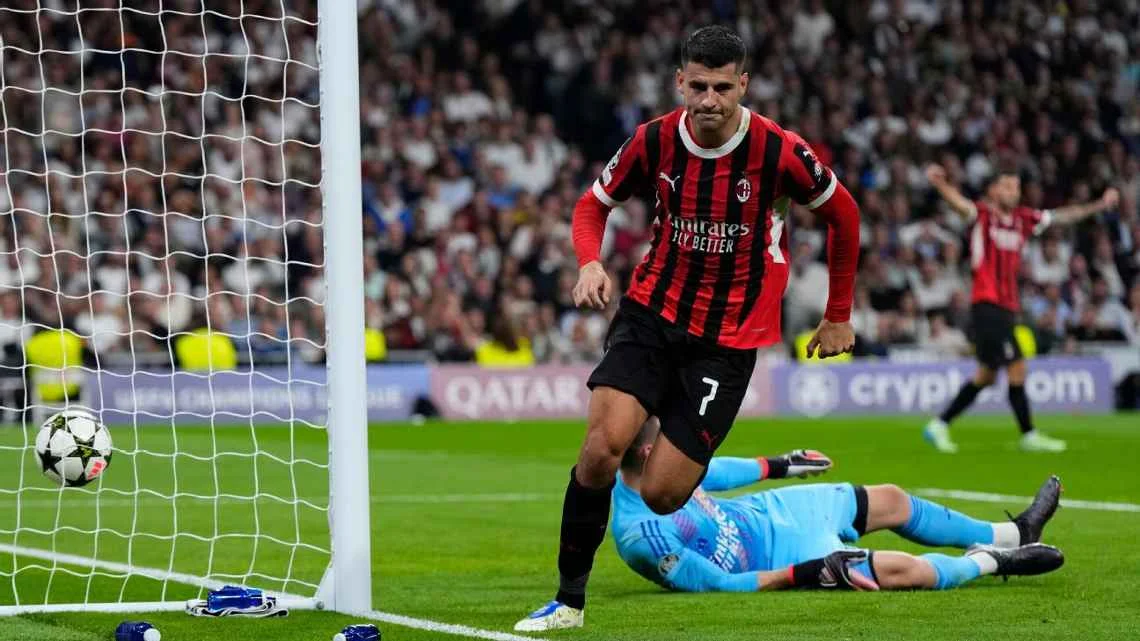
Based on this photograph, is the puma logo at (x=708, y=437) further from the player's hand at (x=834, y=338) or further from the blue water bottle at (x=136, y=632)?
the blue water bottle at (x=136, y=632)

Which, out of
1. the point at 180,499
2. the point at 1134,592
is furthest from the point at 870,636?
the point at 180,499

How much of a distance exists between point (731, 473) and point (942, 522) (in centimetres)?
87

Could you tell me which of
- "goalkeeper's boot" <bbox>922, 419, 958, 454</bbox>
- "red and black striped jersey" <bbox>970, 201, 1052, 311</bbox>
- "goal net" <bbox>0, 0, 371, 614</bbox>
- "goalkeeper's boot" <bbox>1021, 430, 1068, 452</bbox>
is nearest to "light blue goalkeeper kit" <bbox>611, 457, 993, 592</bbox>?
"goal net" <bbox>0, 0, 371, 614</bbox>

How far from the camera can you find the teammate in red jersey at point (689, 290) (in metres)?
6.05

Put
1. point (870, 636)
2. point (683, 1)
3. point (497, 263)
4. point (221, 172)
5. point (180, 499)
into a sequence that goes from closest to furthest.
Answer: point (870, 636)
point (180, 499)
point (221, 172)
point (497, 263)
point (683, 1)

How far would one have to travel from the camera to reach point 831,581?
674 centimetres

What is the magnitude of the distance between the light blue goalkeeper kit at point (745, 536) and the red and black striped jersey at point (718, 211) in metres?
0.91

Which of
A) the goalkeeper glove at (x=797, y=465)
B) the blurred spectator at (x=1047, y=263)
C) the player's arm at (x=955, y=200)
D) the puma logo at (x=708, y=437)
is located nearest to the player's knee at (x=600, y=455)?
the puma logo at (x=708, y=437)

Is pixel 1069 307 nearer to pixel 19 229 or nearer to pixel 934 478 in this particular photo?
pixel 934 478

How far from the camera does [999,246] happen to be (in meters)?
14.7

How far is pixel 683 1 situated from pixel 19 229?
11220 mm

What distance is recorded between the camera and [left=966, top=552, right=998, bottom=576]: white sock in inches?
273

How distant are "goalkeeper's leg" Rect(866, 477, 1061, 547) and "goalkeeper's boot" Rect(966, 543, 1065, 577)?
→ 0.21m

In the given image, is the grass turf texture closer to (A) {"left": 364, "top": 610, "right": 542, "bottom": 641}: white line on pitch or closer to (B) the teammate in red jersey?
(A) {"left": 364, "top": 610, "right": 542, "bottom": 641}: white line on pitch
